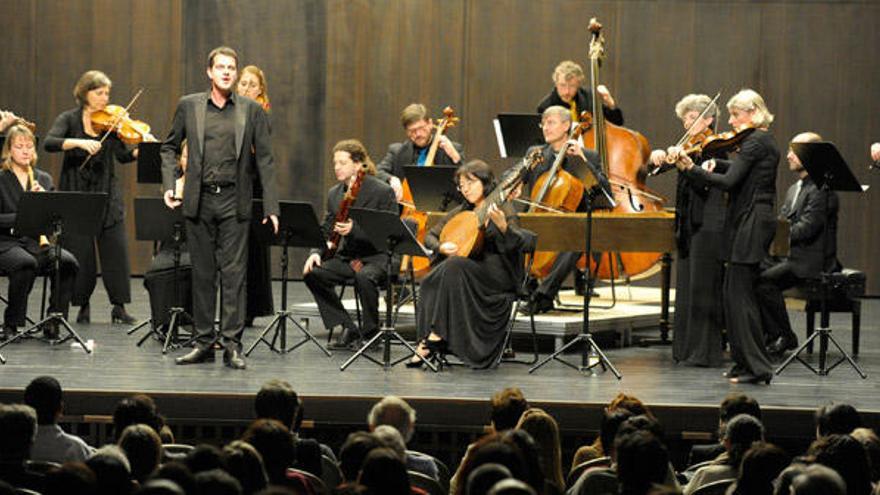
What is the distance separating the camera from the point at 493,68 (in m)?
13.8

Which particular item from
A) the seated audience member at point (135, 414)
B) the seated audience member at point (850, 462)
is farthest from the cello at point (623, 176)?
the seated audience member at point (850, 462)

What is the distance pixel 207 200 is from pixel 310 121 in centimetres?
546

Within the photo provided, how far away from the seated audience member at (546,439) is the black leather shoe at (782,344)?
4350mm

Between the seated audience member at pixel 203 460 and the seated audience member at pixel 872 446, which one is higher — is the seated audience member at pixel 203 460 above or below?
above

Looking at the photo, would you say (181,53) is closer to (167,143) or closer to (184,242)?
(184,242)

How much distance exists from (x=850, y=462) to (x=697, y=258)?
437 centimetres

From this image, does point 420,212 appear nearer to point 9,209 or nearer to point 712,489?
point 9,209

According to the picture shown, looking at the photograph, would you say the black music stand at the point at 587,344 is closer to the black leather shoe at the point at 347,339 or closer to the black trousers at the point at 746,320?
the black trousers at the point at 746,320

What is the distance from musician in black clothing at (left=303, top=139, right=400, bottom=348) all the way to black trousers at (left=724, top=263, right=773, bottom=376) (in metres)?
2.34

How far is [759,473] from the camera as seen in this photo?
4.70 m

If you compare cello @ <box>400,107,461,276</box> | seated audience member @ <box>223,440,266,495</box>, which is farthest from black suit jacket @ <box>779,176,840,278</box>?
seated audience member @ <box>223,440,266,495</box>

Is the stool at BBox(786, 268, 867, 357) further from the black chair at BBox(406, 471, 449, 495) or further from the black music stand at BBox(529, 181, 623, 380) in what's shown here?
the black chair at BBox(406, 471, 449, 495)

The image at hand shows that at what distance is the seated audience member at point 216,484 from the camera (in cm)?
390

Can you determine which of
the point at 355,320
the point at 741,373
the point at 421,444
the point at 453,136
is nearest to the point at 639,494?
the point at 421,444
